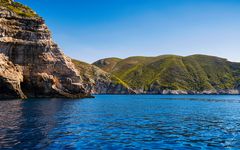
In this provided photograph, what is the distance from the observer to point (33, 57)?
98000 millimetres

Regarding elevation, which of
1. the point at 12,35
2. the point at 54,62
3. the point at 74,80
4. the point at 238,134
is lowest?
the point at 238,134

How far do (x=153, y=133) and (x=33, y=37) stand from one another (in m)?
84.3

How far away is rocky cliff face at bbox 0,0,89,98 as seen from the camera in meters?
92.5

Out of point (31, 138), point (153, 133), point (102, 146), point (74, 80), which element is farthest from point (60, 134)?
point (74, 80)

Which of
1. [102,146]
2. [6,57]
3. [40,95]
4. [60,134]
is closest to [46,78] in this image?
[40,95]

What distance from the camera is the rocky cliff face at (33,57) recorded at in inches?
3642

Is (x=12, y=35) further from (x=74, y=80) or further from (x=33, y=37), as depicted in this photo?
(x=74, y=80)

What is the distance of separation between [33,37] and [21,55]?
913cm

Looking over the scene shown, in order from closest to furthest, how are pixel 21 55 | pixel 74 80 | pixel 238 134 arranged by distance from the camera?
pixel 238 134, pixel 21 55, pixel 74 80

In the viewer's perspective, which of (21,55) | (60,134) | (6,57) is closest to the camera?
(60,134)

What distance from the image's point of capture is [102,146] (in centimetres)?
2150

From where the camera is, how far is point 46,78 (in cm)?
9700

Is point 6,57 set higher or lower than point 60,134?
higher

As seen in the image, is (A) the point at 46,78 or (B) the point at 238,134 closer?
(B) the point at 238,134
